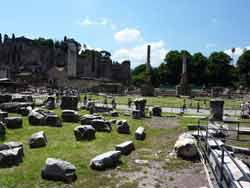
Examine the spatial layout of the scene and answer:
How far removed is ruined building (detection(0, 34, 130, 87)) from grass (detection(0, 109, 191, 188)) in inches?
2344

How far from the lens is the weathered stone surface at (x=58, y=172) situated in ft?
23.6

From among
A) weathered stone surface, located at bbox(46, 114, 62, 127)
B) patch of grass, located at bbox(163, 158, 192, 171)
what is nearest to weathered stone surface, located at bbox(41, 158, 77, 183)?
patch of grass, located at bbox(163, 158, 192, 171)

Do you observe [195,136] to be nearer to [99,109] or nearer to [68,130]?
[68,130]

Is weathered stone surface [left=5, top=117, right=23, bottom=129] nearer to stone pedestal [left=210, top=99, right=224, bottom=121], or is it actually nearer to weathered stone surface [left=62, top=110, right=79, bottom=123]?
weathered stone surface [left=62, top=110, right=79, bottom=123]

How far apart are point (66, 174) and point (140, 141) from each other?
5.49 metres

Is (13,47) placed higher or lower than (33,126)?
higher

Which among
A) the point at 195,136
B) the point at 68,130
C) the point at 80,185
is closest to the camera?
the point at 80,185

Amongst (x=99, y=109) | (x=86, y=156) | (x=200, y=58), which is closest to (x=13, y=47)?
(x=200, y=58)

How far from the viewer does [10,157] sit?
324 inches

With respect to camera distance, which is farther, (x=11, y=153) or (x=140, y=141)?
(x=140, y=141)

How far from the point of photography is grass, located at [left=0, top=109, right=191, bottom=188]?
23.5 feet

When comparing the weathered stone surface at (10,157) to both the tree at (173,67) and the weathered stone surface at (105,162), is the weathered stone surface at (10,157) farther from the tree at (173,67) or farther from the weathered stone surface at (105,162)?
the tree at (173,67)

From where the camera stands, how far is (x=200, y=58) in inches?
3661

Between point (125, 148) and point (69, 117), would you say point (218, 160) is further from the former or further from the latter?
point (69, 117)
